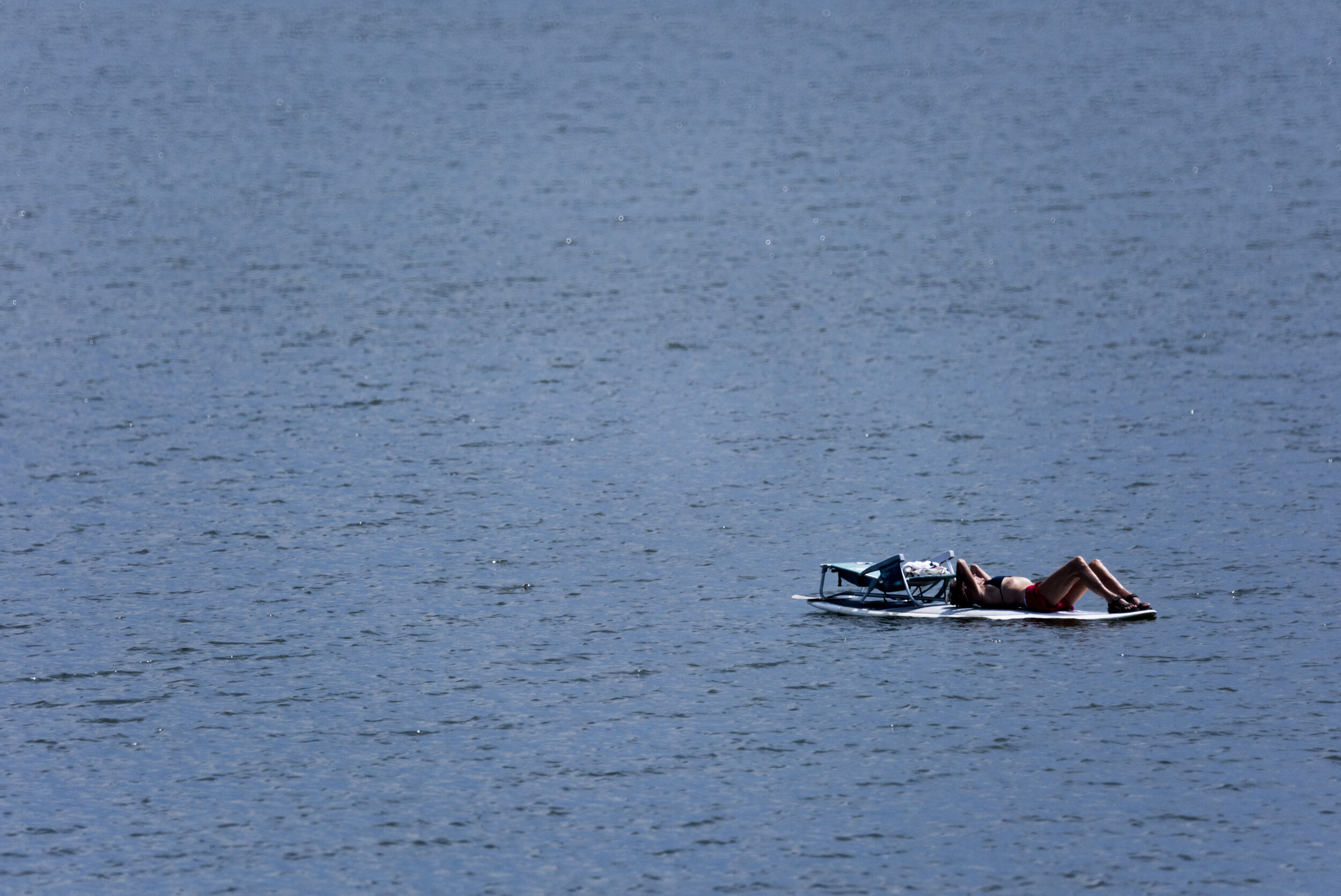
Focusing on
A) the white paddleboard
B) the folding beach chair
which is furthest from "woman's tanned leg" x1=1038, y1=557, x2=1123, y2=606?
the folding beach chair

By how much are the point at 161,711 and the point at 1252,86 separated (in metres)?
101

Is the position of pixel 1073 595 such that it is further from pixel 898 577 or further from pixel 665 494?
pixel 665 494

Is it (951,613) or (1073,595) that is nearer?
(1073,595)

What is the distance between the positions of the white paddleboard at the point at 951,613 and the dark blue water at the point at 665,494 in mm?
355

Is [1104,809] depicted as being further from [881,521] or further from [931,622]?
[881,521]

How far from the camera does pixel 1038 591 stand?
3362 cm

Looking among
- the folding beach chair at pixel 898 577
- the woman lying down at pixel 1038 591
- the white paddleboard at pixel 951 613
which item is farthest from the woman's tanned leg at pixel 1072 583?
the folding beach chair at pixel 898 577

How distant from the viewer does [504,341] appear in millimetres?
64250

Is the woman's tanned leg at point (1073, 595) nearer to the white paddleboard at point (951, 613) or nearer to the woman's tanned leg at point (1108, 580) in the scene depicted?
the white paddleboard at point (951, 613)

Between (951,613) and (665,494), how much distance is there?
12.6 m

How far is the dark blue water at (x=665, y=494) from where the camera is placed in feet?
84.3

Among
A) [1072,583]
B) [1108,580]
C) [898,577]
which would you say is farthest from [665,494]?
[1108,580]

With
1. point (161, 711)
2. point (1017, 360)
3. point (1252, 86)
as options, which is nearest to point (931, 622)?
point (161, 711)

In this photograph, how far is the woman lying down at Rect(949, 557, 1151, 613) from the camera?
33188 millimetres
